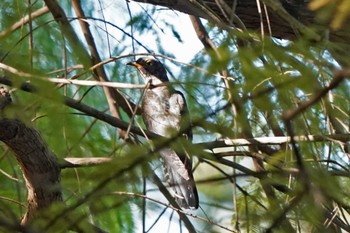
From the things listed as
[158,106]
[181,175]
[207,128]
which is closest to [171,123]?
[181,175]

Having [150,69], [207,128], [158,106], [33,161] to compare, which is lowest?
[207,128]

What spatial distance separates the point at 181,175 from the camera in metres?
3.84

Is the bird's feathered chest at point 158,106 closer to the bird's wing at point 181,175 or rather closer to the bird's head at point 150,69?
the bird's wing at point 181,175

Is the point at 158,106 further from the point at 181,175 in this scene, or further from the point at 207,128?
the point at 207,128

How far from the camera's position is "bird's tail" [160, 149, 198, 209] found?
3510mm

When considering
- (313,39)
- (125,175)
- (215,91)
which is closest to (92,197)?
(125,175)

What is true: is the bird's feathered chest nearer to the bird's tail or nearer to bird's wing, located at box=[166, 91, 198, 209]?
bird's wing, located at box=[166, 91, 198, 209]

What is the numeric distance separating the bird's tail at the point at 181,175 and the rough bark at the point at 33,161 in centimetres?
58

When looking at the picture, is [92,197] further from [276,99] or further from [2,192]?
[2,192]

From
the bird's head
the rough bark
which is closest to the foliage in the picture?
the rough bark

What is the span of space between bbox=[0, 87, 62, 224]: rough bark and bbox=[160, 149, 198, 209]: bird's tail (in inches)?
22.7

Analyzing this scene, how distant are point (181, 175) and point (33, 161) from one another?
0.94 metres

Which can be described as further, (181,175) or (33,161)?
(181,175)

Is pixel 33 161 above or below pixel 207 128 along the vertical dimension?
above
